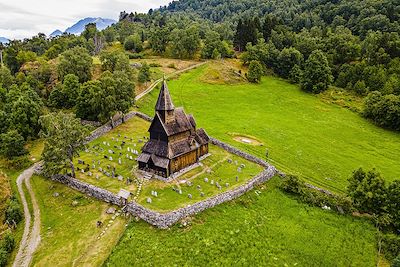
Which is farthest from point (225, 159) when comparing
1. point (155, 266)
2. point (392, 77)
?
point (392, 77)

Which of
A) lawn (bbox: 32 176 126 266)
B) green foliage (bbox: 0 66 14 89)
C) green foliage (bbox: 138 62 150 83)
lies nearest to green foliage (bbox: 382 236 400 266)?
lawn (bbox: 32 176 126 266)

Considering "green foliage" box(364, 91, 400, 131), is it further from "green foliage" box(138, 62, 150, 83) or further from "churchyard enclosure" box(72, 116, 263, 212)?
"green foliage" box(138, 62, 150, 83)

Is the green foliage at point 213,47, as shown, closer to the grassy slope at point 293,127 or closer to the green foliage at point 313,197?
the grassy slope at point 293,127

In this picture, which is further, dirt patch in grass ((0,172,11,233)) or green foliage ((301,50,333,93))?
green foliage ((301,50,333,93))

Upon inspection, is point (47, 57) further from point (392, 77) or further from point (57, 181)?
point (392, 77)

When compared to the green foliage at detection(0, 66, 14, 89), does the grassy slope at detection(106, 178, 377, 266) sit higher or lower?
lower

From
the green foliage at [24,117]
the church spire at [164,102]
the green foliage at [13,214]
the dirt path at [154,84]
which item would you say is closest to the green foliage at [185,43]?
the dirt path at [154,84]
